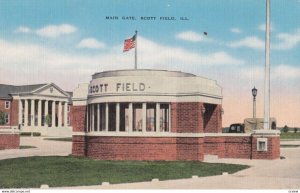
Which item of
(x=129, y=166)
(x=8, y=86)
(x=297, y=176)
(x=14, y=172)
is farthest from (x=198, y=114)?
(x=8, y=86)

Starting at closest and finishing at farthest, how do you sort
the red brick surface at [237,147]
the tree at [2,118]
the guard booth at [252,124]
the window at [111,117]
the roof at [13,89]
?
the red brick surface at [237,147] → the window at [111,117] → the guard booth at [252,124] → the tree at [2,118] → the roof at [13,89]

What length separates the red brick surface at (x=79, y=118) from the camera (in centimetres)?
2869

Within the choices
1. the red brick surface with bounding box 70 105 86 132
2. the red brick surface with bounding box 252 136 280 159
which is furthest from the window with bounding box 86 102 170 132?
the red brick surface with bounding box 252 136 280 159

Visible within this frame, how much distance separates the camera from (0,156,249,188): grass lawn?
16.6 m

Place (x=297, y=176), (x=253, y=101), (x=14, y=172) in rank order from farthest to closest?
(x=253, y=101) < (x=14, y=172) < (x=297, y=176)

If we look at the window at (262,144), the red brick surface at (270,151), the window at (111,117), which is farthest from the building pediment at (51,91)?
the window at (262,144)

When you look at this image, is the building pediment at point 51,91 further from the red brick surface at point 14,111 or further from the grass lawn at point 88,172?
the grass lawn at point 88,172

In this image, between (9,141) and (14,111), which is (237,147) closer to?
(9,141)

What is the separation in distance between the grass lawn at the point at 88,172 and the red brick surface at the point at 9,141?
12.8 meters

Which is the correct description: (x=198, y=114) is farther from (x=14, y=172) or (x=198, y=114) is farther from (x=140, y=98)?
(x=14, y=172)

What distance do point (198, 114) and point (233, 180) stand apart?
8.62 m

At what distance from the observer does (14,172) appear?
19578mm

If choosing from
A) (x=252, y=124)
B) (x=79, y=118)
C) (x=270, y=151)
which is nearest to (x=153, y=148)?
(x=79, y=118)

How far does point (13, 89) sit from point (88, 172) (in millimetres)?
62236
